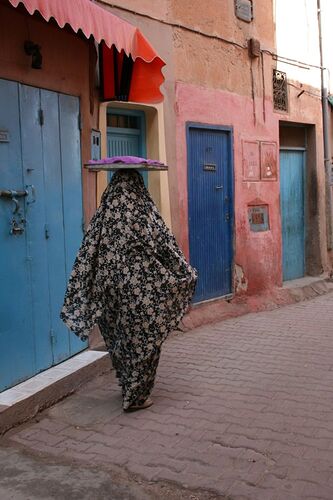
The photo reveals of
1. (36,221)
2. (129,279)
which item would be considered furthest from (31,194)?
(129,279)

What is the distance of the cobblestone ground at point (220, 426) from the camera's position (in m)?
3.29

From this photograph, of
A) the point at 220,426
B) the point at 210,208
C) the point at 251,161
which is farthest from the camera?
the point at 251,161

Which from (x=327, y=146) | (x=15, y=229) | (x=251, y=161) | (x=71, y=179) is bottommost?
(x=15, y=229)

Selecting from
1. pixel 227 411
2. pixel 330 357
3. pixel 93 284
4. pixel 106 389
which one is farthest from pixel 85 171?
pixel 330 357

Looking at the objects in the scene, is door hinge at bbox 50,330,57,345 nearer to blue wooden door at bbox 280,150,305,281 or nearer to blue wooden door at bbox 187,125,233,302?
blue wooden door at bbox 187,125,233,302

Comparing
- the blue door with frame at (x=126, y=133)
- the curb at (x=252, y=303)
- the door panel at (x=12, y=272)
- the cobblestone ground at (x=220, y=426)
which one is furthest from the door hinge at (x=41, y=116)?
the curb at (x=252, y=303)

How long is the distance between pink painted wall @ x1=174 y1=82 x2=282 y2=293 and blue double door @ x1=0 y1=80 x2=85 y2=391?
198 centimetres

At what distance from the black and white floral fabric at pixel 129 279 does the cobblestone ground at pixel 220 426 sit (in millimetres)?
432

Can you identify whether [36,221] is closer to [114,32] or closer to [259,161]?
[114,32]

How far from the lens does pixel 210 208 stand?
743 cm

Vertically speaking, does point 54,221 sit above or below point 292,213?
below

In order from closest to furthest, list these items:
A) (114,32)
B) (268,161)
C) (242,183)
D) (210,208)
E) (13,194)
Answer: (13,194)
(114,32)
(210,208)
(242,183)
(268,161)

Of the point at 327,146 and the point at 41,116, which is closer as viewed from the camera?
the point at 41,116

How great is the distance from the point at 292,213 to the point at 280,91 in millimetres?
2018
